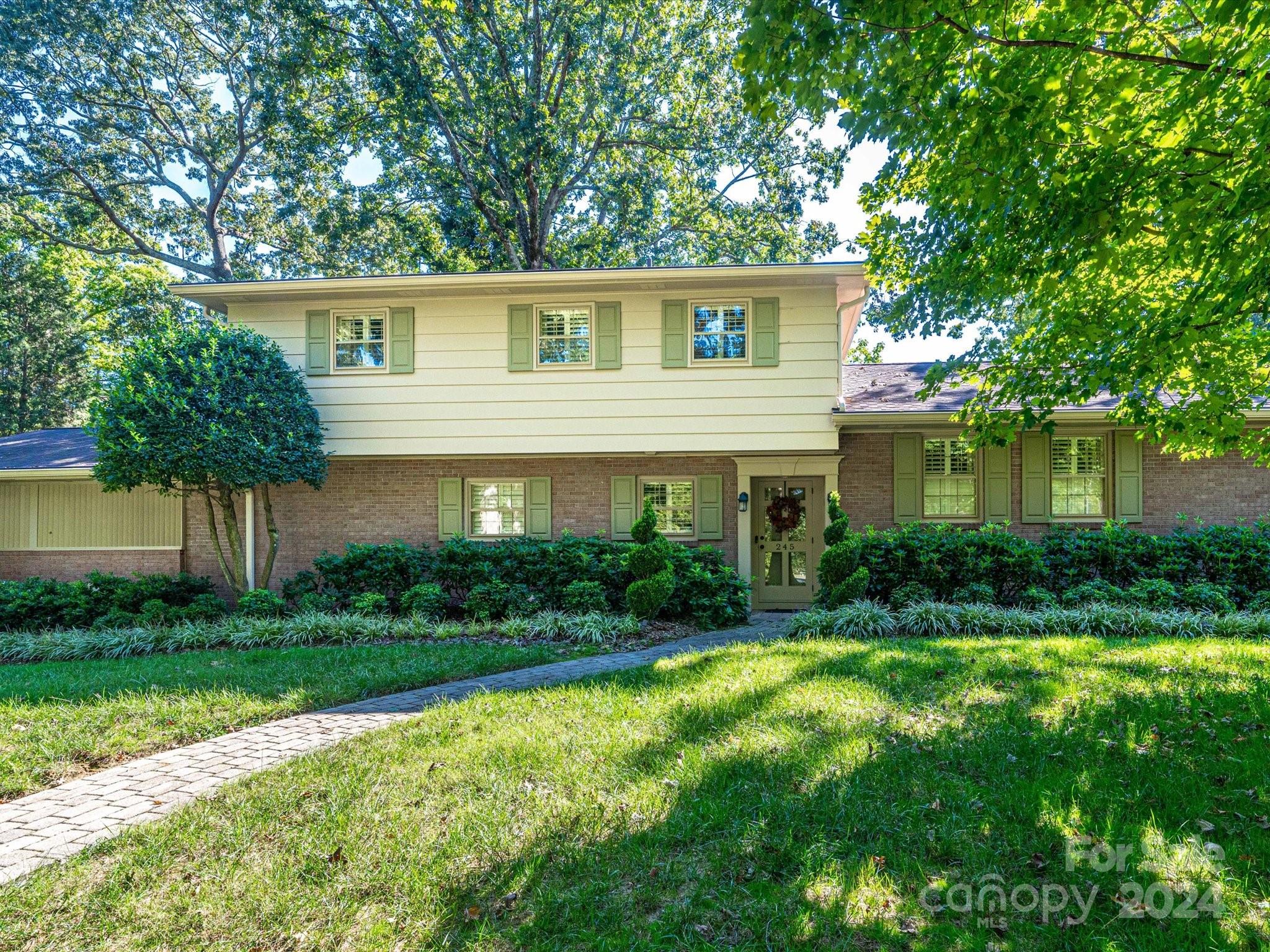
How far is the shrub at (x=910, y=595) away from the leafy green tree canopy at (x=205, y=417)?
8936mm

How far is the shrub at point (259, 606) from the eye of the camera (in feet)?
34.8

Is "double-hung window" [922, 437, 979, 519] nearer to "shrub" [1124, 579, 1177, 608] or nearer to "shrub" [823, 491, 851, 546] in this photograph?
"shrub" [1124, 579, 1177, 608]

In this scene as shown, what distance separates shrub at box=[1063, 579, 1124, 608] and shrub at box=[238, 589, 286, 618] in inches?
445

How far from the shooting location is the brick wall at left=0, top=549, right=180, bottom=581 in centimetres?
1266

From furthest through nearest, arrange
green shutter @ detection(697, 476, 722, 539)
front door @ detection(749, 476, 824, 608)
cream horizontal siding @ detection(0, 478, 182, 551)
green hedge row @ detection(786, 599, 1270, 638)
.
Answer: cream horizontal siding @ detection(0, 478, 182, 551)
front door @ detection(749, 476, 824, 608)
green shutter @ detection(697, 476, 722, 539)
green hedge row @ detection(786, 599, 1270, 638)

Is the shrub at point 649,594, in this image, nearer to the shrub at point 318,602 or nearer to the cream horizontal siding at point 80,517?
the shrub at point 318,602

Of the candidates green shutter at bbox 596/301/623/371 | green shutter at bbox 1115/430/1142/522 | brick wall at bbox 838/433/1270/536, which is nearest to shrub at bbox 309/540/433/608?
green shutter at bbox 596/301/623/371

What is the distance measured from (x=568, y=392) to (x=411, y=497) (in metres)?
3.51

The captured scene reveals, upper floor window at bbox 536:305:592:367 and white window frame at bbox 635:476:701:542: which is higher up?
upper floor window at bbox 536:305:592:367

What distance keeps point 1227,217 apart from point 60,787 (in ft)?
25.2

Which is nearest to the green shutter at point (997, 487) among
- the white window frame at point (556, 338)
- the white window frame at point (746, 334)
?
the white window frame at point (746, 334)

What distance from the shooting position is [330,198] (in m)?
19.3

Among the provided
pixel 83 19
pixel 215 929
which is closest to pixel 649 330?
pixel 215 929

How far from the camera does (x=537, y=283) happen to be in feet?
36.1
